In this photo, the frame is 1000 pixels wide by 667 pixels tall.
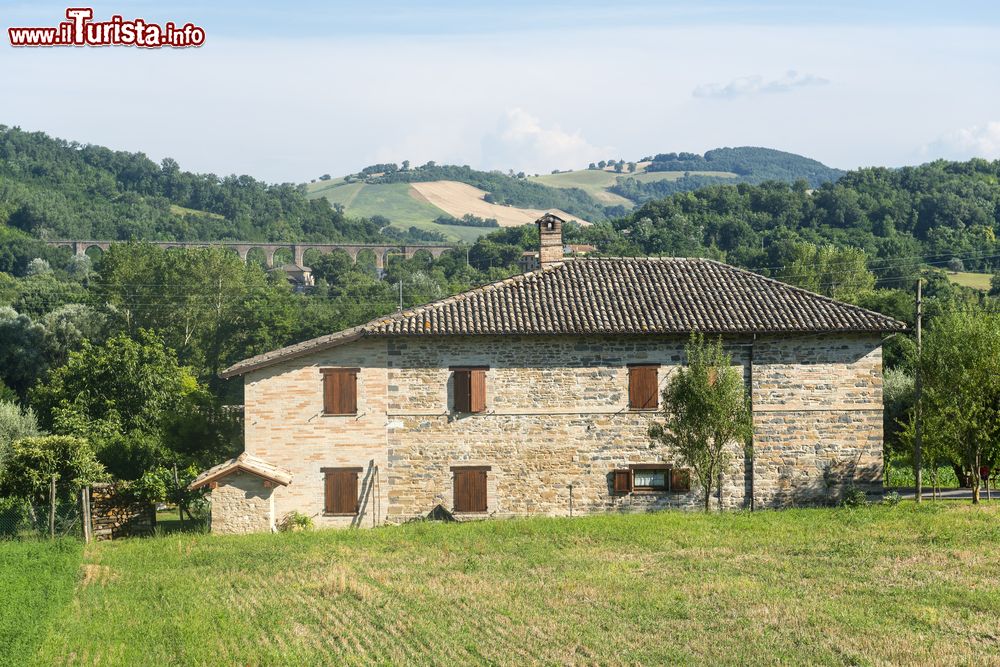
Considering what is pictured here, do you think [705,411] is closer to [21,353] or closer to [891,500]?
[891,500]

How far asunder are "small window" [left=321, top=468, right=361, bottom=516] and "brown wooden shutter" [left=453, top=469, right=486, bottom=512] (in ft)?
7.56

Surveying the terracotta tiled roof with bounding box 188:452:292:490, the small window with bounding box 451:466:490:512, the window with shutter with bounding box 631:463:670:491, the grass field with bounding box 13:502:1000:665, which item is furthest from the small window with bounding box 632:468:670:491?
the terracotta tiled roof with bounding box 188:452:292:490

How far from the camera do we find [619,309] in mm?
27609

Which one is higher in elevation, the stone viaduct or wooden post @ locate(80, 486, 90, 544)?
the stone viaduct

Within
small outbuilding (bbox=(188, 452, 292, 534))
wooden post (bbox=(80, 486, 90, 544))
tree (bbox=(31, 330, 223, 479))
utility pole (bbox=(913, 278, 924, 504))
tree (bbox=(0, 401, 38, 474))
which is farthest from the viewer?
tree (bbox=(31, 330, 223, 479))

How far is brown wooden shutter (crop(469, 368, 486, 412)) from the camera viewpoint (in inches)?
1057

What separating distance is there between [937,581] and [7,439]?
101 feet

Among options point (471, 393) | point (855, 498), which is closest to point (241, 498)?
point (471, 393)

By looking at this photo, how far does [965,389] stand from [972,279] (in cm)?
5896

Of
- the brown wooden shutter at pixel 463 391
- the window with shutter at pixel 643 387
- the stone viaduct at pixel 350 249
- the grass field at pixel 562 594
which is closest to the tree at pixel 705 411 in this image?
the window with shutter at pixel 643 387

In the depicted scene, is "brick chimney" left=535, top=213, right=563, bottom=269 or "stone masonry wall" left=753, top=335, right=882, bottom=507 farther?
"brick chimney" left=535, top=213, right=563, bottom=269

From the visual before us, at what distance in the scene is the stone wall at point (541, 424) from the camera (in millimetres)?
26734

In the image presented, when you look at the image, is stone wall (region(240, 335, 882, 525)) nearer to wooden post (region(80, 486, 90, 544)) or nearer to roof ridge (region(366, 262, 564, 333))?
roof ridge (region(366, 262, 564, 333))

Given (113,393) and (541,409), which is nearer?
(541,409)
